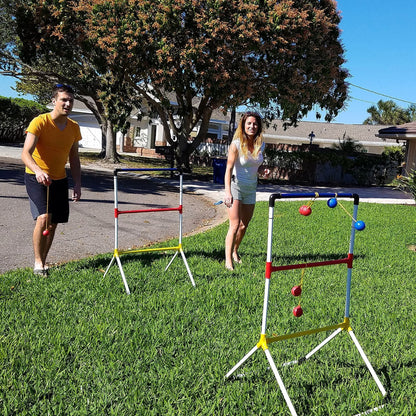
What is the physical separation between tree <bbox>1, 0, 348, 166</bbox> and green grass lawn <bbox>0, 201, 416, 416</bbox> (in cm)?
981

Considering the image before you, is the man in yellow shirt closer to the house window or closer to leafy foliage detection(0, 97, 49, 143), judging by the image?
leafy foliage detection(0, 97, 49, 143)

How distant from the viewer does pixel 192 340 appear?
3660 mm

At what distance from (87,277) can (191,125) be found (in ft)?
51.7

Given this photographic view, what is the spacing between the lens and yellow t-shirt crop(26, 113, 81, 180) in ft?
15.7

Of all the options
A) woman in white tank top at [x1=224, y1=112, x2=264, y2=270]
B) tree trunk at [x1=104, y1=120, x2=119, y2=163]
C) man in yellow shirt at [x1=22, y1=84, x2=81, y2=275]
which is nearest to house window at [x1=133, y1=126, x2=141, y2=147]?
tree trunk at [x1=104, y1=120, x2=119, y2=163]

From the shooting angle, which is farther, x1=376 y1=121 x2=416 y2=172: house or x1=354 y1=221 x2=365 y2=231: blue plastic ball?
x1=376 y1=121 x2=416 y2=172: house

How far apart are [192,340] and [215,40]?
484 inches

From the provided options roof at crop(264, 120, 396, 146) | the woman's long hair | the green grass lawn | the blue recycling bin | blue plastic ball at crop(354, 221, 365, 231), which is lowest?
the green grass lawn

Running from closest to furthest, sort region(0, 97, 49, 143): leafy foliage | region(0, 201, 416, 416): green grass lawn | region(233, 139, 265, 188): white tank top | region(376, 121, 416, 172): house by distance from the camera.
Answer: region(0, 201, 416, 416): green grass lawn
region(233, 139, 265, 188): white tank top
region(376, 121, 416, 172): house
region(0, 97, 49, 143): leafy foliage

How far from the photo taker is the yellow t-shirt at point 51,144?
189 inches

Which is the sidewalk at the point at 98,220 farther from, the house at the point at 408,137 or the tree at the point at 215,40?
the tree at the point at 215,40

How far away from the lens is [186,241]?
7375mm

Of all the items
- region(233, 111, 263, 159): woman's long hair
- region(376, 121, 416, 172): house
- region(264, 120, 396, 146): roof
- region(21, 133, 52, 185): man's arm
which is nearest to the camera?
region(21, 133, 52, 185): man's arm

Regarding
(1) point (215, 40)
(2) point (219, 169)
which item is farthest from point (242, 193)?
(2) point (219, 169)
